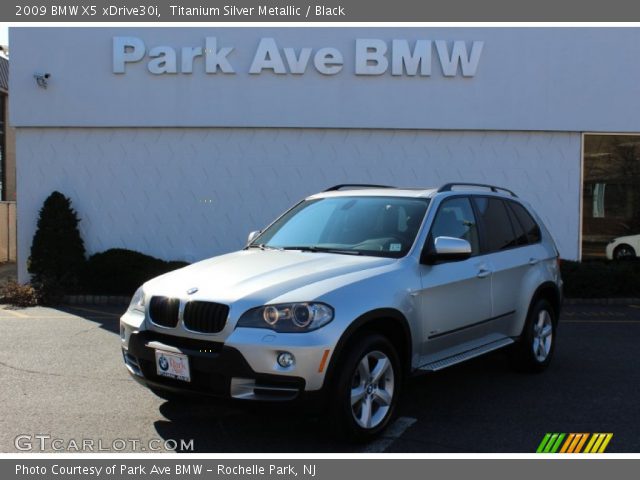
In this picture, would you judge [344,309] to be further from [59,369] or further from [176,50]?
[176,50]

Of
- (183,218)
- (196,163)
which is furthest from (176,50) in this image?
(183,218)

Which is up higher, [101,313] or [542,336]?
[542,336]

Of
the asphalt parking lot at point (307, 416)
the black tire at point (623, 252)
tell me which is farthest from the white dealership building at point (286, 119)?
the asphalt parking lot at point (307, 416)

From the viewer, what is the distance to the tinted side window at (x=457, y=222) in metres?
5.73

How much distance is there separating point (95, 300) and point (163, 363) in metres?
7.40

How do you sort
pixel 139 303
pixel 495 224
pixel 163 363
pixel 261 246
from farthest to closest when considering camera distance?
pixel 495 224, pixel 261 246, pixel 139 303, pixel 163 363

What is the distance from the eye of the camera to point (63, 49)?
41.7 feet

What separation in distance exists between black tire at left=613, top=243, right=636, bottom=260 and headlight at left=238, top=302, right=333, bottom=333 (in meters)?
10.3

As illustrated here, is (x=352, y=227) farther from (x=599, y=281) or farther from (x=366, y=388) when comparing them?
(x=599, y=281)

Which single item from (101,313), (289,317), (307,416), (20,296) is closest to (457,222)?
(289,317)

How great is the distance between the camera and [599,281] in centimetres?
1155

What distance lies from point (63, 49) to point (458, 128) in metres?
7.37

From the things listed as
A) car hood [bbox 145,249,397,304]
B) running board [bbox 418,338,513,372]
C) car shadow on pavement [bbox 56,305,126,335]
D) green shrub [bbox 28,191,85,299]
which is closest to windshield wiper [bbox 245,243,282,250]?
car hood [bbox 145,249,397,304]

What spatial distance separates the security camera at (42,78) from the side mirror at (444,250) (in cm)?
970
